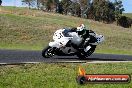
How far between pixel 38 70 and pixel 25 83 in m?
2.48

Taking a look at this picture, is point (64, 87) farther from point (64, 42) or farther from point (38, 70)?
point (64, 42)

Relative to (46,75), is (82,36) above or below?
above

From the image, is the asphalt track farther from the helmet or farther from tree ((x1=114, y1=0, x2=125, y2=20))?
tree ((x1=114, y1=0, x2=125, y2=20))

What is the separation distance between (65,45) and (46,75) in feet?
21.4

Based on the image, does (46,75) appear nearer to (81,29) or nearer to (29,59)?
(29,59)

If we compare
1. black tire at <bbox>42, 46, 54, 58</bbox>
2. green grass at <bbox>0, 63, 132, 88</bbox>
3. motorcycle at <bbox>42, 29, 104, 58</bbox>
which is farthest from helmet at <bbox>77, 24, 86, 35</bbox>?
green grass at <bbox>0, 63, 132, 88</bbox>

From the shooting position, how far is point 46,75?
11594 millimetres

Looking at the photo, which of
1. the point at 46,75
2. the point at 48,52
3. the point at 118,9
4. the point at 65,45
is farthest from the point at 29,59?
the point at 118,9

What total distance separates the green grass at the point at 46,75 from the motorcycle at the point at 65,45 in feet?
10.8

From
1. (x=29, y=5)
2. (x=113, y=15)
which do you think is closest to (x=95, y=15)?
(x=113, y=15)

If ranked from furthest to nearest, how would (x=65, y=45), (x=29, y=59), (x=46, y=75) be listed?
(x=65, y=45), (x=29, y=59), (x=46, y=75)

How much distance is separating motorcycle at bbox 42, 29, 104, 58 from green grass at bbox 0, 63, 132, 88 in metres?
3.30

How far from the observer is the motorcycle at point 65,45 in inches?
702

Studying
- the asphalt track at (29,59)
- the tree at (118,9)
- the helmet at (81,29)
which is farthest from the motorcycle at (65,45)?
the tree at (118,9)
